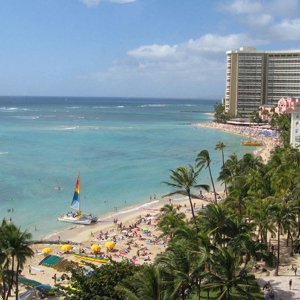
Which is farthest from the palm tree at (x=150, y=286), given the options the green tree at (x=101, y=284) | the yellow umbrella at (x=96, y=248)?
the yellow umbrella at (x=96, y=248)

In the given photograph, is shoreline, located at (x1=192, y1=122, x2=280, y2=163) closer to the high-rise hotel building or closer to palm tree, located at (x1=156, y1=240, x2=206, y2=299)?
the high-rise hotel building

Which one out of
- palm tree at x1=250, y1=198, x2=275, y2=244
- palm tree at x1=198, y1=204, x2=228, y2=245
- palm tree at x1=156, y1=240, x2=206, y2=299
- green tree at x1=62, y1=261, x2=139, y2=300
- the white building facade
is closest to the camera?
palm tree at x1=156, y1=240, x2=206, y2=299

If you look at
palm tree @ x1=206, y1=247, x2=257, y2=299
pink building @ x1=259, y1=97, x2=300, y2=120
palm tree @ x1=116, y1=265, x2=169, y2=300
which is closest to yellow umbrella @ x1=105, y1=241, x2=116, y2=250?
palm tree @ x1=206, y1=247, x2=257, y2=299

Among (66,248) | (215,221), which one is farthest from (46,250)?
(215,221)

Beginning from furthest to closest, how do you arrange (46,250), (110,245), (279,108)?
(279,108) < (110,245) < (46,250)

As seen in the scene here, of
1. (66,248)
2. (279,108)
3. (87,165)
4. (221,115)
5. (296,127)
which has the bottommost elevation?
(66,248)

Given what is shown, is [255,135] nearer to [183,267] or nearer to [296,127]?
[296,127]

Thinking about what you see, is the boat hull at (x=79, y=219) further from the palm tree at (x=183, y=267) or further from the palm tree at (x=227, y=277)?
the palm tree at (x=227, y=277)

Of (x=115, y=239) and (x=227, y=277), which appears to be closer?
(x=227, y=277)

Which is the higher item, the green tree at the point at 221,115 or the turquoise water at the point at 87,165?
the green tree at the point at 221,115
